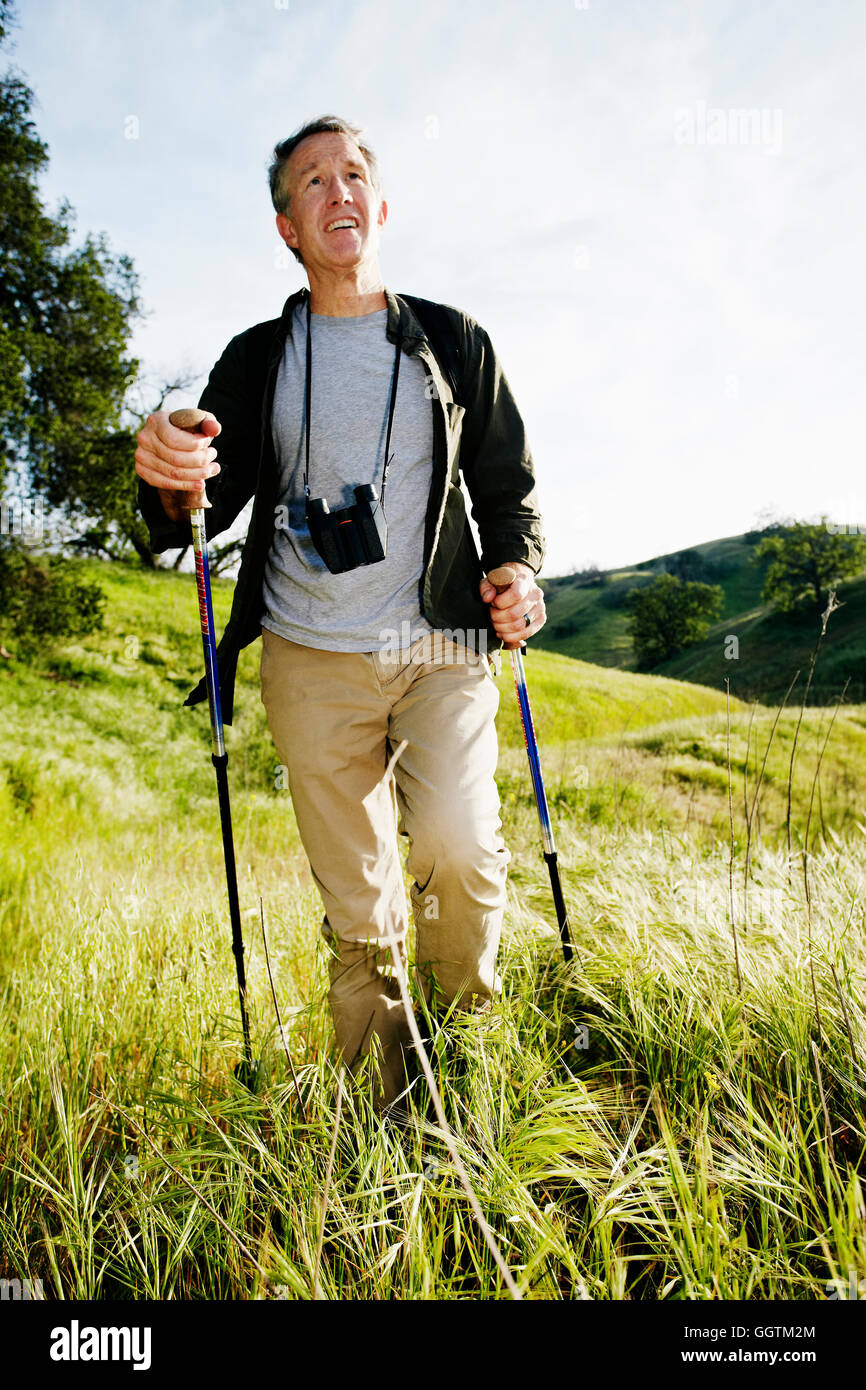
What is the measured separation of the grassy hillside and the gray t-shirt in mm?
11392

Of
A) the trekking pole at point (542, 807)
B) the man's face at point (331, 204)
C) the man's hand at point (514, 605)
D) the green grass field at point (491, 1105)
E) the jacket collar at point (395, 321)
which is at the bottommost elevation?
the green grass field at point (491, 1105)

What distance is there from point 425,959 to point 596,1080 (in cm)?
67

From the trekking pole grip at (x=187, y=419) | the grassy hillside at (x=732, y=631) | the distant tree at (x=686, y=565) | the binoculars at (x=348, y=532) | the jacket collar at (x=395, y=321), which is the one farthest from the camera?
the distant tree at (x=686, y=565)

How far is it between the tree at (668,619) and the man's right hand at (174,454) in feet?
196

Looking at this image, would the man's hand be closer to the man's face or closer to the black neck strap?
the black neck strap

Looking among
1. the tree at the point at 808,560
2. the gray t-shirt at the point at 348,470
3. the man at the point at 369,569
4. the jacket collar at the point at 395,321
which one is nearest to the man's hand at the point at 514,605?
the man at the point at 369,569

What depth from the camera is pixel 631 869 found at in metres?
4.35

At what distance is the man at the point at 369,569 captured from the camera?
2529 millimetres

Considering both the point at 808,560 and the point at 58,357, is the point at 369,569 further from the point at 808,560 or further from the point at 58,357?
the point at 808,560

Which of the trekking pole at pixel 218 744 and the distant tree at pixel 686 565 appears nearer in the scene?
the trekking pole at pixel 218 744

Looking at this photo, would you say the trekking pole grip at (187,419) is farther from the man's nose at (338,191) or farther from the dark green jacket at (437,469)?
the man's nose at (338,191)

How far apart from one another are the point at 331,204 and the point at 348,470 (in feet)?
3.18
